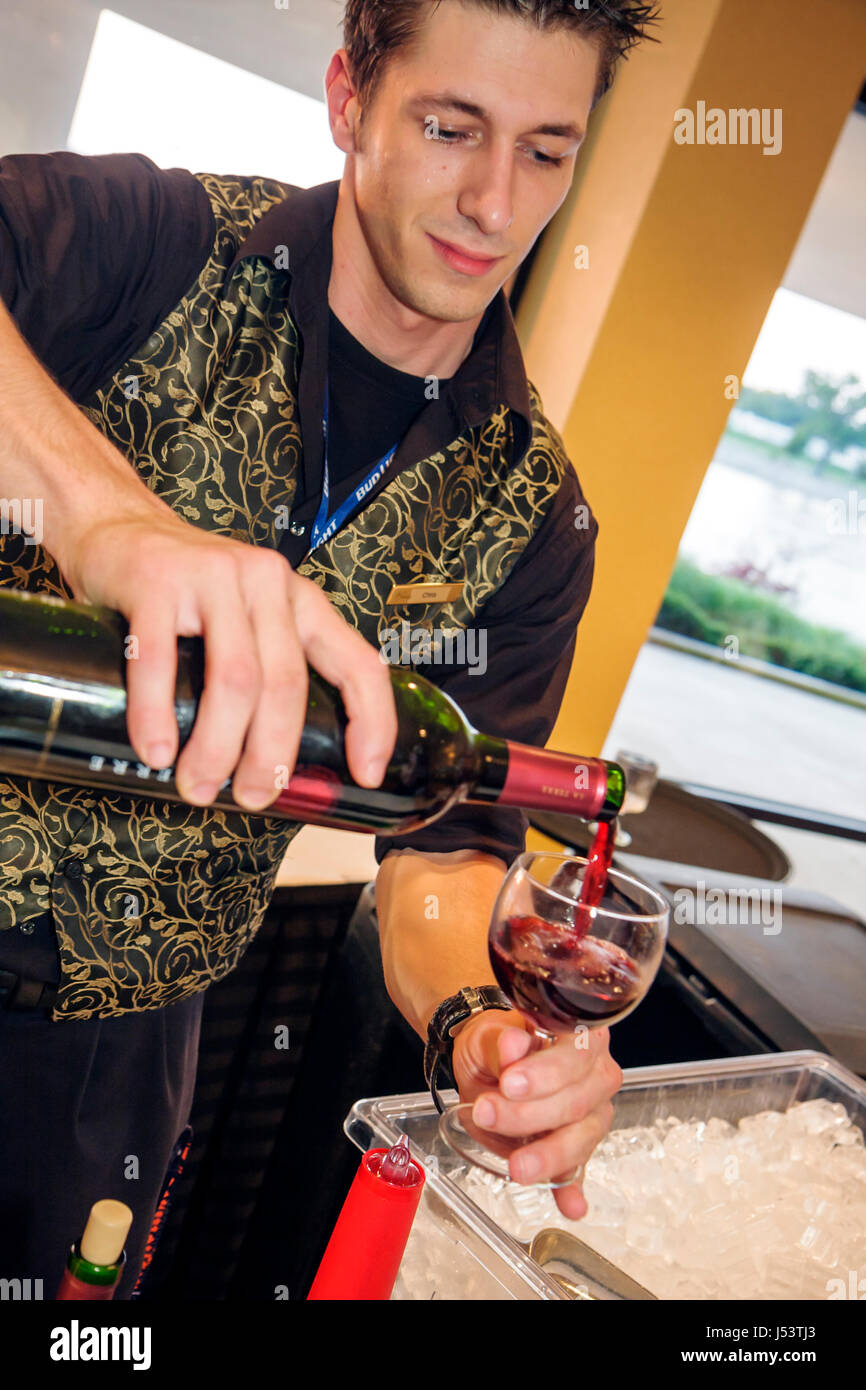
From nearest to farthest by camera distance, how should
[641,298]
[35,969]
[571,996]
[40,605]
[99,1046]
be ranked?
[40,605]
[571,996]
[35,969]
[99,1046]
[641,298]

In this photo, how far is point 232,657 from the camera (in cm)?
64

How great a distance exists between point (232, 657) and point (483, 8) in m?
0.95

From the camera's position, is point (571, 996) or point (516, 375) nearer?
point (571, 996)

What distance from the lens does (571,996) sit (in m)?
0.94

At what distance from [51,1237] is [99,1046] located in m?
0.23

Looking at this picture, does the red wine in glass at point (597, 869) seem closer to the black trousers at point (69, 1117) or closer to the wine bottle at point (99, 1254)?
the wine bottle at point (99, 1254)

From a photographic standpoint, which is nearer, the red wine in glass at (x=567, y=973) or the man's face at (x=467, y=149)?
the red wine in glass at (x=567, y=973)

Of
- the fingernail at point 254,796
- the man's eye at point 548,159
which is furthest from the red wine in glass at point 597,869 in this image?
the man's eye at point 548,159

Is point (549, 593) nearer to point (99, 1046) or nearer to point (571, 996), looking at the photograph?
point (571, 996)

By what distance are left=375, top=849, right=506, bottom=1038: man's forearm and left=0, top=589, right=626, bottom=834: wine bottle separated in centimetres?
45

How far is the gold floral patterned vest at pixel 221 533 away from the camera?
4.25ft

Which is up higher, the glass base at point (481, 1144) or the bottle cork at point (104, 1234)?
the bottle cork at point (104, 1234)

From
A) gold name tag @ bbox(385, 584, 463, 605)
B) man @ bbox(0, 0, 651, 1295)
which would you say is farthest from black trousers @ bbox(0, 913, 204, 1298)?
gold name tag @ bbox(385, 584, 463, 605)

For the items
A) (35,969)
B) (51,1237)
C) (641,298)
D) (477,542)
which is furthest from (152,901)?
(641,298)
